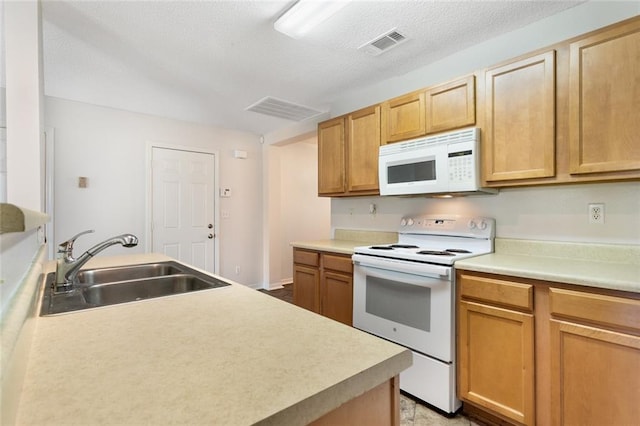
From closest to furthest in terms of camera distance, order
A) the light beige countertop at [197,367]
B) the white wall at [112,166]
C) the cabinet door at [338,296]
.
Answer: the light beige countertop at [197,367]
the cabinet door at [338,296]
the white wall at [112,166]

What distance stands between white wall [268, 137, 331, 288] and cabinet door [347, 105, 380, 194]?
2.04 metres

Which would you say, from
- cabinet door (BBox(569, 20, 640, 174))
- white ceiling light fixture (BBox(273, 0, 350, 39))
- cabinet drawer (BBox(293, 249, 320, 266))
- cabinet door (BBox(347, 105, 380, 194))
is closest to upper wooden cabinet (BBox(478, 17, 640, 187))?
cabinet door (BBox(569, 20, 640, 174))

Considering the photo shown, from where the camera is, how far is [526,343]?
1545 mm

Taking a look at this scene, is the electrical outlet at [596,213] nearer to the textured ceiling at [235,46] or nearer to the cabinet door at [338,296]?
the textured ceiling at [235,46]

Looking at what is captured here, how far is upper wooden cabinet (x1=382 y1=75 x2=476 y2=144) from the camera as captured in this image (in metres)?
2.08

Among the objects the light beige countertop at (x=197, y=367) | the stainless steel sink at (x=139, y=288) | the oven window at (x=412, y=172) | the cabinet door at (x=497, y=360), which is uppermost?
the oven window at (x=412, y=172)

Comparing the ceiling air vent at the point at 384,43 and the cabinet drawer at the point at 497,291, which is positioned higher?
the ceiling air vent at the point at 384,43

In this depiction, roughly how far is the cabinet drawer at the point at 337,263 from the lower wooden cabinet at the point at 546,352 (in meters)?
0.90

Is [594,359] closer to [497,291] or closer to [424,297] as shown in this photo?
[497,291]

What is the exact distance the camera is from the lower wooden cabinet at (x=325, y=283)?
252cm

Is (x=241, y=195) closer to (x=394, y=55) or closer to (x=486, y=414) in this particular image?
(x=394, y=55)

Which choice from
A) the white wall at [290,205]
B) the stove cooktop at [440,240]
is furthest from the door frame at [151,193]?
the stove cooktop at [440,240]

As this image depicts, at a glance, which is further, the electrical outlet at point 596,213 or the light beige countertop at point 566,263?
the electrical outlet at point 596,213

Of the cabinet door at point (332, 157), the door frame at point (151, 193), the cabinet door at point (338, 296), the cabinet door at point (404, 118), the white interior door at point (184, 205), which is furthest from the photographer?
the white interior door at point (184, 205)
